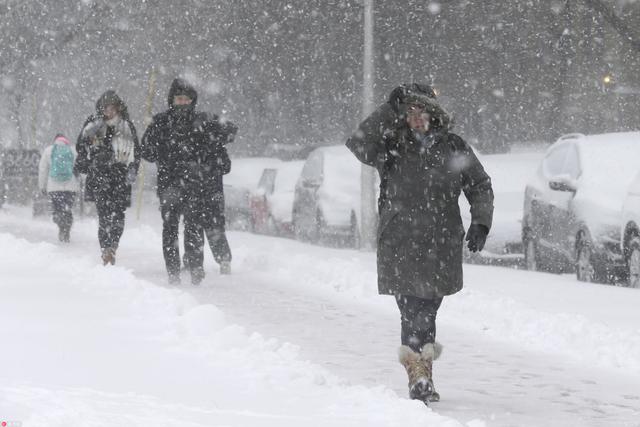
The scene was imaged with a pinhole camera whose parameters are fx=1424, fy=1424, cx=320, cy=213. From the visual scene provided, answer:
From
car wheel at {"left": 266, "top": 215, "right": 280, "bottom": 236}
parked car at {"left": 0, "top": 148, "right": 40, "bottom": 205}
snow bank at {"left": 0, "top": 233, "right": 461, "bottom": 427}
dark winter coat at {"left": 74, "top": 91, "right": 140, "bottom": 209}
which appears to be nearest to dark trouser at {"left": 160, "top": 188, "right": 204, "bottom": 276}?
dark winter coat at {"left": 74, "top": 91, "right": 140, "bottom": 209}

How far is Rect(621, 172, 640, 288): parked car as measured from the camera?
13.4 metres

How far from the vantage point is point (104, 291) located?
11320 mm

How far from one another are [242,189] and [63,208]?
915cm

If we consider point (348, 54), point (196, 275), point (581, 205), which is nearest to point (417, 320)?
point (196, 275)

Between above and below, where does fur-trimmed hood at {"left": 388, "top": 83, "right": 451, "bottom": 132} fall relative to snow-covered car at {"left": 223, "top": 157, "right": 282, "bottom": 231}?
above

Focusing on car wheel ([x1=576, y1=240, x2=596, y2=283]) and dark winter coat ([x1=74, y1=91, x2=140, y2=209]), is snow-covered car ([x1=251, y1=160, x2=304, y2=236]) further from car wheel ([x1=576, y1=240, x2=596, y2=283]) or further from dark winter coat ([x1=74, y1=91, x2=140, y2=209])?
dark winter coat ([x1=74, y1=91, x2=140, y2=209])

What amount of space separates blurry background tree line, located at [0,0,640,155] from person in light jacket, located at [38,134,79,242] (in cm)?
1214

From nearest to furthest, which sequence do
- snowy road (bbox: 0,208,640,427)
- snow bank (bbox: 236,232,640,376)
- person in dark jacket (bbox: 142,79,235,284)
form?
snowy road (bbox: 0,208,640,427) → snow bank (bbox: 236,232,640,376) → person in dark jacket (bbox: 142,79,235,284)

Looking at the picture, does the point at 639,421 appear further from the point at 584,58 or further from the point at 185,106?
the point at 584,58

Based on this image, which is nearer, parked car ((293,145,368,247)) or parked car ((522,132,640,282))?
parked car ((522,132,640,282))

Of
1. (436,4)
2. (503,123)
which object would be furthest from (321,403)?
(503,123)

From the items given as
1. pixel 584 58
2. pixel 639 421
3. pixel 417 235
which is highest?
pixel 584 58

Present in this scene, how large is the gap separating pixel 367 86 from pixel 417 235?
13435 millimetres

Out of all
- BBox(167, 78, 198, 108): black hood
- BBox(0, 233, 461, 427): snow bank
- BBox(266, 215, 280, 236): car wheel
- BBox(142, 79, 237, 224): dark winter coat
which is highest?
BBox(167, 78, 198, 108): black hood
